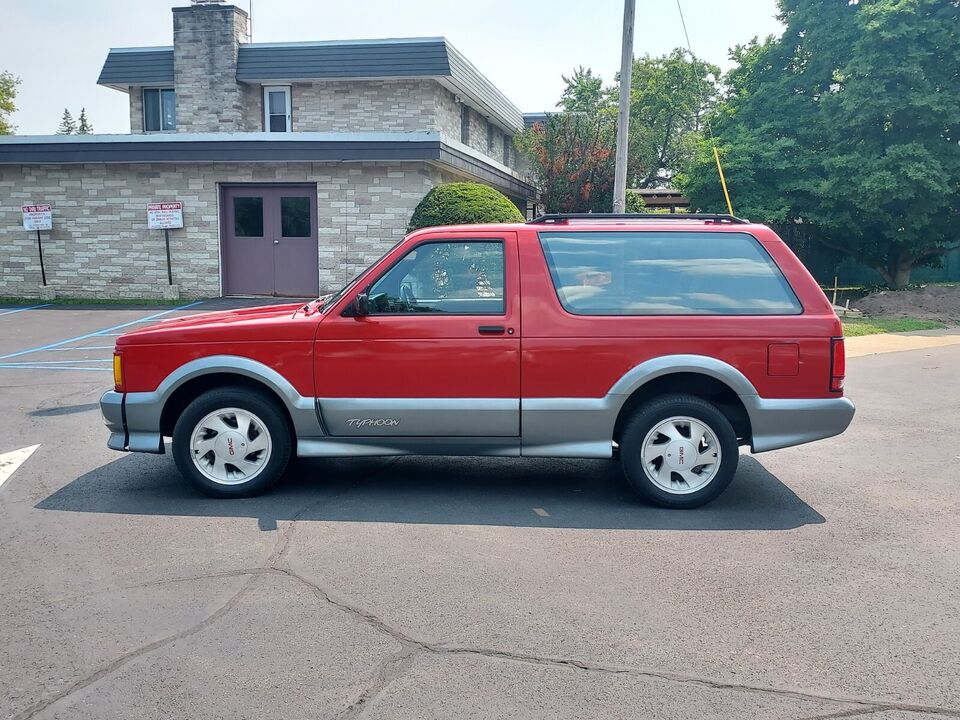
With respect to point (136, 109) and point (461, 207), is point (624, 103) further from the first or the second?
point (136, 109)

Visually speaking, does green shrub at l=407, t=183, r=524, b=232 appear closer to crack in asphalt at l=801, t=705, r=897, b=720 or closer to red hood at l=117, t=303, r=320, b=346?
red hood at l=117, t=303, r=320, b=346

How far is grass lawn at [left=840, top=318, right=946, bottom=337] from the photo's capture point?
17.6 metres

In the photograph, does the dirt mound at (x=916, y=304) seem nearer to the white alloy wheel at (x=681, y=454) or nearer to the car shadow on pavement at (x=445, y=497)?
the car shadow on pavement at (x=445, y=497)

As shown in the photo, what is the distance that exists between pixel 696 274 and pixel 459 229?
1.66 meters

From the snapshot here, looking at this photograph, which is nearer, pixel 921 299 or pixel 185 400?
pixel 185 400

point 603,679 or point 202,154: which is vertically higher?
point 202,154

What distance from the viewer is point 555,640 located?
13.1ft

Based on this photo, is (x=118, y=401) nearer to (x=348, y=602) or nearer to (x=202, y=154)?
(x=348, y=602)

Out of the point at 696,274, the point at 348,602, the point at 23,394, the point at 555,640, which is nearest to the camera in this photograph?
the point at 555,640

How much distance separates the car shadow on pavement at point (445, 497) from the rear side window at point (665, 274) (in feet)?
4.42

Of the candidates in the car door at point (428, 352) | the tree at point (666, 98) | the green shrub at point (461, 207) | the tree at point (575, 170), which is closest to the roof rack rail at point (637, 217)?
the car door at point (428, 352)

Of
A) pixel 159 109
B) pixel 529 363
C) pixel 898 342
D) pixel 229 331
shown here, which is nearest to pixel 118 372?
pixel 229 331

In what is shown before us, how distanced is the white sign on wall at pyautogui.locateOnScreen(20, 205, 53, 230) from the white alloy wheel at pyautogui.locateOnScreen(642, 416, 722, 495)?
19331 mm

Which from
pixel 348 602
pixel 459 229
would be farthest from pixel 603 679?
pixel 459 229
